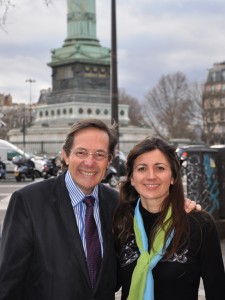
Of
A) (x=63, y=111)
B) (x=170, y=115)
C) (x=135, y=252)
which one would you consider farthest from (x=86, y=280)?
(x=170, y=115)

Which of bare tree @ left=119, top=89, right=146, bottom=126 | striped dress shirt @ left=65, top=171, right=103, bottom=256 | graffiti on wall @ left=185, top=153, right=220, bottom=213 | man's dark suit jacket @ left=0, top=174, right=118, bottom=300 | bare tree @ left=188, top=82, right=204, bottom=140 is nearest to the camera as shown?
man's dark suit jacket @ left=0, top=174, right=118, bottom=300

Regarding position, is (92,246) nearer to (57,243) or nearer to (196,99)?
(57,243)

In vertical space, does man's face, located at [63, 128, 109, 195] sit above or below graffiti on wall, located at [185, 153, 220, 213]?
above

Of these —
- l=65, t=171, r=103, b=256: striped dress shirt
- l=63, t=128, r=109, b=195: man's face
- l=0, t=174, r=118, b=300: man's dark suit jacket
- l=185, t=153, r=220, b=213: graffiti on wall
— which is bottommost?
l=185, t=153, r=220, b=213: graffiti on wall

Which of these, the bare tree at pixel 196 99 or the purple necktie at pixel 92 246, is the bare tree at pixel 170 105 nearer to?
the bare tree at pixel 196 99

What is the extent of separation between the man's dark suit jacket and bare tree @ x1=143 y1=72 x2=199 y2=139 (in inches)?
2587

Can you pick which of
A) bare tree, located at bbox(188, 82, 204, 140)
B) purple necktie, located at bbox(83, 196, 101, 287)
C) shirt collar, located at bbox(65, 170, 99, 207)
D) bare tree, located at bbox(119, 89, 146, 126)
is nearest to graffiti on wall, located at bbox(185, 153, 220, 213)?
shirt collar, located at bbox(65, 170, 99, 207)

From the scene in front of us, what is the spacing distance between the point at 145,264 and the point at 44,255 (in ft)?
1.56

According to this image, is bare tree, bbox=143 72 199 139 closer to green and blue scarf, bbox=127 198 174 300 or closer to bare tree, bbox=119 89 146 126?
bare tree, bbox=119 89 146 126

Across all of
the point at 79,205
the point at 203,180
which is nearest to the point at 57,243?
the point at 79,205

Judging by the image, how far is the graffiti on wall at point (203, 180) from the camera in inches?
350

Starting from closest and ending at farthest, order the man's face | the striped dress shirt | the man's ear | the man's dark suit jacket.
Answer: the man's dark suit jacket → the striped dress shirt → the man's face → the man's ear

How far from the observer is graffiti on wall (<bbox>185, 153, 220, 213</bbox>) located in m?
8.88

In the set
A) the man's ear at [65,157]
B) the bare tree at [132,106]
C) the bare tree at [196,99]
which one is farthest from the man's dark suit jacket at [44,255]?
the bare tree at [132,106]
